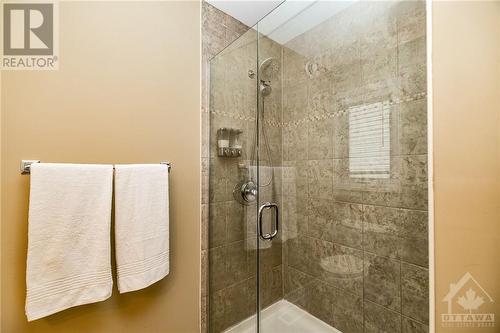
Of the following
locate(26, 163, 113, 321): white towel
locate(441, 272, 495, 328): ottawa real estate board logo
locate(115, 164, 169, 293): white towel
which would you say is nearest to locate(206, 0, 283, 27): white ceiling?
locate(115, 164, 169, 293): white towel

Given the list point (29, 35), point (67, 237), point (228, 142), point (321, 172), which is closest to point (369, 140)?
point (321, 172)

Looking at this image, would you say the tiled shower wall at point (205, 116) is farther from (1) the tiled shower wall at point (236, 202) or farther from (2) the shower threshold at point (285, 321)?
(2) the shower threshold at point (285, 321)

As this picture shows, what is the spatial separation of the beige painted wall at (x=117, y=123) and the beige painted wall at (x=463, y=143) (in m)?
1.23

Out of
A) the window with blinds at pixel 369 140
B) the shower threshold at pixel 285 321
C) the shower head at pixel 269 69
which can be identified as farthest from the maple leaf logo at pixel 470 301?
the shower head at pixel 269 69

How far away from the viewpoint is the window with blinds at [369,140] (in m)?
1.17

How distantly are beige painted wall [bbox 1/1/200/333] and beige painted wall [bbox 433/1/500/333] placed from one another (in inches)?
48.6

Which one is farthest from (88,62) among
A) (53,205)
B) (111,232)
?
(111,232)

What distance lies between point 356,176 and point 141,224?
116 centimetres

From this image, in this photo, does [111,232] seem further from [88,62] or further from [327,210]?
[327,210]

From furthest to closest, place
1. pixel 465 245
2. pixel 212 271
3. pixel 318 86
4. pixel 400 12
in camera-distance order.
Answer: pixel 212 271, pixel 318 86, pixel 400 12, pixel 465 245

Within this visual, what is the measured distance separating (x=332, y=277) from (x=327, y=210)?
0.40 m

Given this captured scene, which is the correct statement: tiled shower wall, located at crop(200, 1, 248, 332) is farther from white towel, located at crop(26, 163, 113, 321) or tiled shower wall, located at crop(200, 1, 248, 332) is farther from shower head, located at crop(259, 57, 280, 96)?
white towel, located at crop(26, 163, 113, 321)

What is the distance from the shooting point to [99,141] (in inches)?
45.3

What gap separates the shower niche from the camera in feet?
5.03
